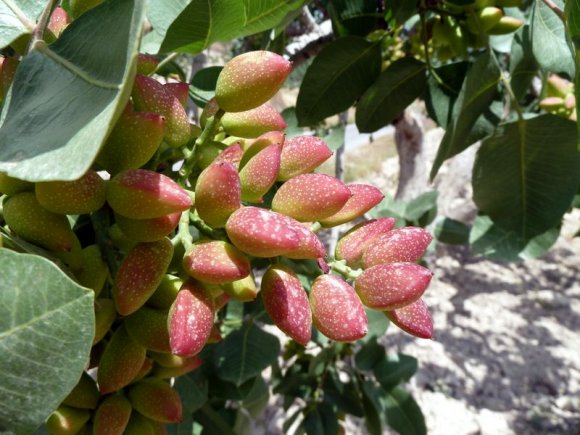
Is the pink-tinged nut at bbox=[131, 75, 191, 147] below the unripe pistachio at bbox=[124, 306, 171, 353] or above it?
above

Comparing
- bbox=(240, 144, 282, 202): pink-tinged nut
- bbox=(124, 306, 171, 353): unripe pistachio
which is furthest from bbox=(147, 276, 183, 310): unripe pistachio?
bbox=(240, 144, 282, 202): pink-tinged nut

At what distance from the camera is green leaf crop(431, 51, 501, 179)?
0.87m

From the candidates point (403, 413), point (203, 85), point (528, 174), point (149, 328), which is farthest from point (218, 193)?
point (403, 413)

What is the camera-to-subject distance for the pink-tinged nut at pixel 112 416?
56 cm

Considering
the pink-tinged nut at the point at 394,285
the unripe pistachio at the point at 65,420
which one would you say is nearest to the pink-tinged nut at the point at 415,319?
the pink-tinged nut at the point at 394,285

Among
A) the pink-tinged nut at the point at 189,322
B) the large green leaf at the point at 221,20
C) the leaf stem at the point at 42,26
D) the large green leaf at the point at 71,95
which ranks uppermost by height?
the leaf stem at the point at 42,26

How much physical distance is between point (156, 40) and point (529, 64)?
2.12ft

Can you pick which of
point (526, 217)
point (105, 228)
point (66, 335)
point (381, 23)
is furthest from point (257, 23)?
point (526, 217)

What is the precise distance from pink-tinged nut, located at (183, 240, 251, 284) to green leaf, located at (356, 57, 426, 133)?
65 centimetres

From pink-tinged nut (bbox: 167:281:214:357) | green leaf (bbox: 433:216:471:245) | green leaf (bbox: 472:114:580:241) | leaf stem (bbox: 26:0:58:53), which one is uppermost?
leaf stem (bbox: 26:0:58:53)

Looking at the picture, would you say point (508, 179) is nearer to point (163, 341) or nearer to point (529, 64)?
point (529, 64)

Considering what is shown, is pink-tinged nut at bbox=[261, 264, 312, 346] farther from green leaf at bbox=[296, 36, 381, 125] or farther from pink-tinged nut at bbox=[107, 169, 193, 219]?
green leaf at bbox=[296, 36, 381, 125]

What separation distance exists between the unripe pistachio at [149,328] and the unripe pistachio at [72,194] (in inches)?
4.6

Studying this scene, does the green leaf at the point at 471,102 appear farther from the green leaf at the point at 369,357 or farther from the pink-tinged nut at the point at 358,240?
the green leaf at the point at 369,357
